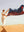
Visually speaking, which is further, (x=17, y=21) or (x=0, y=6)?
(x=17, y=21)

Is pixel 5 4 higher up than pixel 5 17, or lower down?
higher up

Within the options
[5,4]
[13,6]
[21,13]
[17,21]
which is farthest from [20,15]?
[5,4]

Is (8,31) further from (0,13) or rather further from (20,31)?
(0,13)

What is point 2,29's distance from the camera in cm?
173

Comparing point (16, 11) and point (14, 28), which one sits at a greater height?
point (16, 11)

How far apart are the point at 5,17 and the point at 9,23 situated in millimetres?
183

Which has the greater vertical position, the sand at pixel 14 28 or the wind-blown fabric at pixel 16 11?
the wind-blown fabric at pixel 16 11

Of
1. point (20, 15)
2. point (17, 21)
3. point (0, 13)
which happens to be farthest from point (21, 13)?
point (0, 13)

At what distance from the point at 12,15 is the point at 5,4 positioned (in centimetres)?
32

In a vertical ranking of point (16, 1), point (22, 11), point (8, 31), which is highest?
point (16, 1)

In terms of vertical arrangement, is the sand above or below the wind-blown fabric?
below

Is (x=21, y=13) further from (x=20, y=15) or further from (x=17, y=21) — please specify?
(x=17, y=21)

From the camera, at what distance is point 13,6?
1.69 meters

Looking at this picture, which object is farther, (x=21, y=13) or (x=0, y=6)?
(x=21, y=13)
